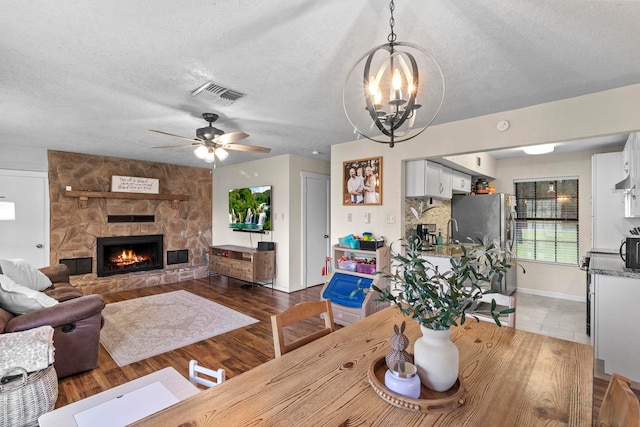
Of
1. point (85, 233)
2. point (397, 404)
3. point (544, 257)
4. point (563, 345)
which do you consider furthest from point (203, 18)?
point (544, 257)

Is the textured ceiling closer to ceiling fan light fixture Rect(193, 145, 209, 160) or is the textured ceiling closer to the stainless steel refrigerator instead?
ceiling fan light fixture Rect(193, 145, 209, 160)

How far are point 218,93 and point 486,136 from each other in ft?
8.47

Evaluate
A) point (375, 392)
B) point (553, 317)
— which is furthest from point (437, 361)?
point (553, 317)

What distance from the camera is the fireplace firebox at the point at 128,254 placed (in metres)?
5.39

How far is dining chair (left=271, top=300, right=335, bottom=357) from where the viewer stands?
1.42 meters

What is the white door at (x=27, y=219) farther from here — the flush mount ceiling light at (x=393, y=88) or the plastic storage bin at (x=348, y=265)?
the flush mount ceiling light at (x=393, y=88)

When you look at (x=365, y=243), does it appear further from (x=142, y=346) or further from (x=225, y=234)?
(x=225, y=234)

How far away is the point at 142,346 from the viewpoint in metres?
3.10

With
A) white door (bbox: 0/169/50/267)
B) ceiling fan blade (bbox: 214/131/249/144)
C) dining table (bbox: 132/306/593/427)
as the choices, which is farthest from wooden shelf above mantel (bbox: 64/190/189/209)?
dining table (bbox: 132/306/593/427)

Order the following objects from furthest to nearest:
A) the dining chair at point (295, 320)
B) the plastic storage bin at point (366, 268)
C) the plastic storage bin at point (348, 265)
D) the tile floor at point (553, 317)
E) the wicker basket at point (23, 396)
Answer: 1. the plastic storage bin at point (348, 265)
2. the plastic storage bin at point (366, 268)
3. the tile floor at point (553, 317)
4. the wicker basket at point (23, 396)
5. the dining chair at point (295, 320)

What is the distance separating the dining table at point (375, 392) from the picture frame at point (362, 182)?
2582mm

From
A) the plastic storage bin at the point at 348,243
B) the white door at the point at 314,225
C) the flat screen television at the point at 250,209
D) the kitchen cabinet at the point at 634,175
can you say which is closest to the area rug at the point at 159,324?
the plastic storage bin at the point at 348,243

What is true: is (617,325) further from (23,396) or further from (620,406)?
(23,396)

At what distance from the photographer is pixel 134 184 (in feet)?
18.4
